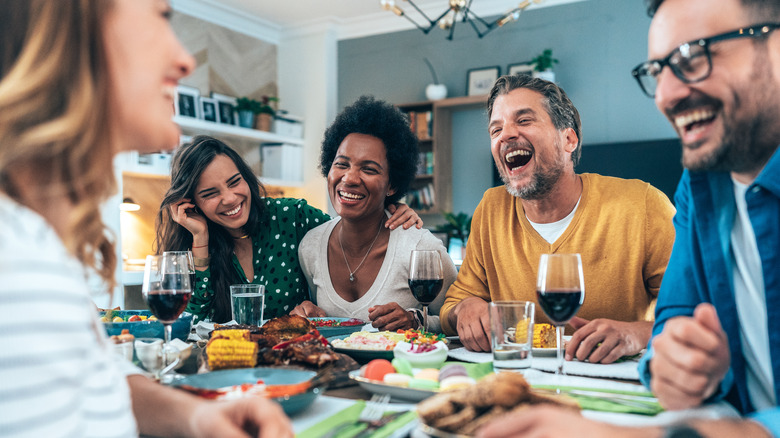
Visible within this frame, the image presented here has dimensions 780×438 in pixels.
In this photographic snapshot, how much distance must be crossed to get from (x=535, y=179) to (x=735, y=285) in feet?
3.08

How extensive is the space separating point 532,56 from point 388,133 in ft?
12.1

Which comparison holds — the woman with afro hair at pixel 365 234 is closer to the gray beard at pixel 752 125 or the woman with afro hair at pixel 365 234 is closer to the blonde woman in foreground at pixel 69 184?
the gray beard at pixel 752 125

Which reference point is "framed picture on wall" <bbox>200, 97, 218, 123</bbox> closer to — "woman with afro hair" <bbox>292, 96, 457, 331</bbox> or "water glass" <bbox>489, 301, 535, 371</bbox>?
"woman with afro hair" <bbox>292, 96, 457, 331</bbox>

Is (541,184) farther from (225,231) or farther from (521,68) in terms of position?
(521,68)

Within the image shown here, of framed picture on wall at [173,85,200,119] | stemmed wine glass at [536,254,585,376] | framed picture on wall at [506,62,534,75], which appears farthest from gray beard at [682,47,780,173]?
framed picture on wall at [173,85,200,119]

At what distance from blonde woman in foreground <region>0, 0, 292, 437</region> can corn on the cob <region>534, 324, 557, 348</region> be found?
773mm

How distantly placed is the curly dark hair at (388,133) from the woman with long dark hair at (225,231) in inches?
7.6

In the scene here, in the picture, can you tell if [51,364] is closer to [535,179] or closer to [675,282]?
[675,282]

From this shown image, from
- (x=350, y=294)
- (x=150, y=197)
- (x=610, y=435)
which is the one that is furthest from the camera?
(x=150, y=197)

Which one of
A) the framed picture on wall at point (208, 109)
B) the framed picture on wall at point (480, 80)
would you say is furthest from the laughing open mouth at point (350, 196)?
the framed picture on wall at point (208, 109)

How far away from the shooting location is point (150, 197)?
544 centimetres

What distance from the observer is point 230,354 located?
43.5 inches

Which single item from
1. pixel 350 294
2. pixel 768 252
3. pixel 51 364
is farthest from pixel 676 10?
pixel 350 294

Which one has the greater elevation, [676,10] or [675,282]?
[676,10]
